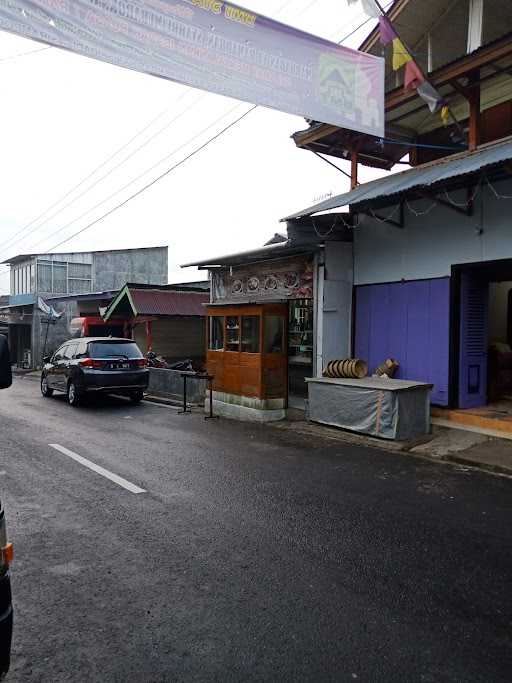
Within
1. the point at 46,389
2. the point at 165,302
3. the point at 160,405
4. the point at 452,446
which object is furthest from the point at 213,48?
the point at 165,302

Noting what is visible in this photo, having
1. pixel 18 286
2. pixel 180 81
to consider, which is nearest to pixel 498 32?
pixel 180 81

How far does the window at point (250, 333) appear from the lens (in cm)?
1238

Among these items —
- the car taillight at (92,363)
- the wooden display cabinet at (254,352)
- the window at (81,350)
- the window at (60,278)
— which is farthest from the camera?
the window at (60,278)

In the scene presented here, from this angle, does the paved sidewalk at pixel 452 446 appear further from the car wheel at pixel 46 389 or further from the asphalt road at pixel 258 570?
the car wheel at pixel 46 389

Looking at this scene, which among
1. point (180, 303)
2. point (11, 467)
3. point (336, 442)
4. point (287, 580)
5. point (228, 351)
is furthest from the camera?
point (180, 303)

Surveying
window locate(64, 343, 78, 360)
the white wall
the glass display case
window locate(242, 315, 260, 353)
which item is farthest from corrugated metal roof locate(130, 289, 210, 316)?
the white wall

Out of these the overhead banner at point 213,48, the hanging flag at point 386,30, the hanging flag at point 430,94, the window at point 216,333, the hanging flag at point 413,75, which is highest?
the hanging flag at point 386,30

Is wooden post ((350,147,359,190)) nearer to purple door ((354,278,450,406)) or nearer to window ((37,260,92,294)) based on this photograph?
purple door ((354,278,450,406))

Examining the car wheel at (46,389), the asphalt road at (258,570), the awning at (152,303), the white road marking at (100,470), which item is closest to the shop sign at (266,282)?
the awning at (152,303)

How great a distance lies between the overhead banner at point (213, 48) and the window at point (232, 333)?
5.72 metres

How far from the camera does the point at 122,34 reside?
6449 mm

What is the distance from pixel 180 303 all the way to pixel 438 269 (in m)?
13.6

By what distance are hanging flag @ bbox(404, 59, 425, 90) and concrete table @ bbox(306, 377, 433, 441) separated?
561cm

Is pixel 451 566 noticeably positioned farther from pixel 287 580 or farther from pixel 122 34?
pixel 122 34
